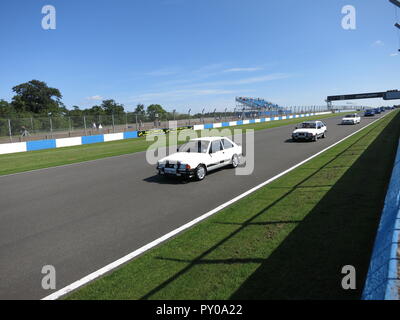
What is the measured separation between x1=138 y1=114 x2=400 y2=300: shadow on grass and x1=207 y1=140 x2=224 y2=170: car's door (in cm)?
356

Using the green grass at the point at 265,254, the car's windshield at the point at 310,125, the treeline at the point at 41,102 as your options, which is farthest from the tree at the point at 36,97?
the green grass at the point at 265,254

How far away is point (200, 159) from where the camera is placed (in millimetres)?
9484

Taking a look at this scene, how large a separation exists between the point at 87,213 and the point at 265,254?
4468mm

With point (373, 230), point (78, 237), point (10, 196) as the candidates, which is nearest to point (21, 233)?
point (78, 237)

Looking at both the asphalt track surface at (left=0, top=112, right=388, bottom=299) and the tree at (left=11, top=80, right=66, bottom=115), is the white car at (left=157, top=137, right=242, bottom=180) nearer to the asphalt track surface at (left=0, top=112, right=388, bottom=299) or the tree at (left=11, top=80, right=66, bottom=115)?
the asphalt track surface at (left=0, top=112, right=388, bottom=299)

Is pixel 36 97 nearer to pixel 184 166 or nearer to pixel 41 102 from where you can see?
pixel 41 102

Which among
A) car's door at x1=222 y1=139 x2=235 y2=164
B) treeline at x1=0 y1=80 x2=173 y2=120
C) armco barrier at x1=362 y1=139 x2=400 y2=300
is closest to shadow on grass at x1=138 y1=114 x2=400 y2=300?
armco barrier at x1=362 y1=139 x2=400 y2=300

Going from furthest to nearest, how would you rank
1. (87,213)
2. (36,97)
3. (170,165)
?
(36,97) → (170,165) → (87,213)

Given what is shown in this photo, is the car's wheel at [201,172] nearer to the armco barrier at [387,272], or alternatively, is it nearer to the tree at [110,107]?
the armco barrier at [387,272]

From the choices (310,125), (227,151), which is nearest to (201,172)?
(227,151)

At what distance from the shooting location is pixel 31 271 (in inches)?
164

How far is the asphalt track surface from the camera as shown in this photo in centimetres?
433
